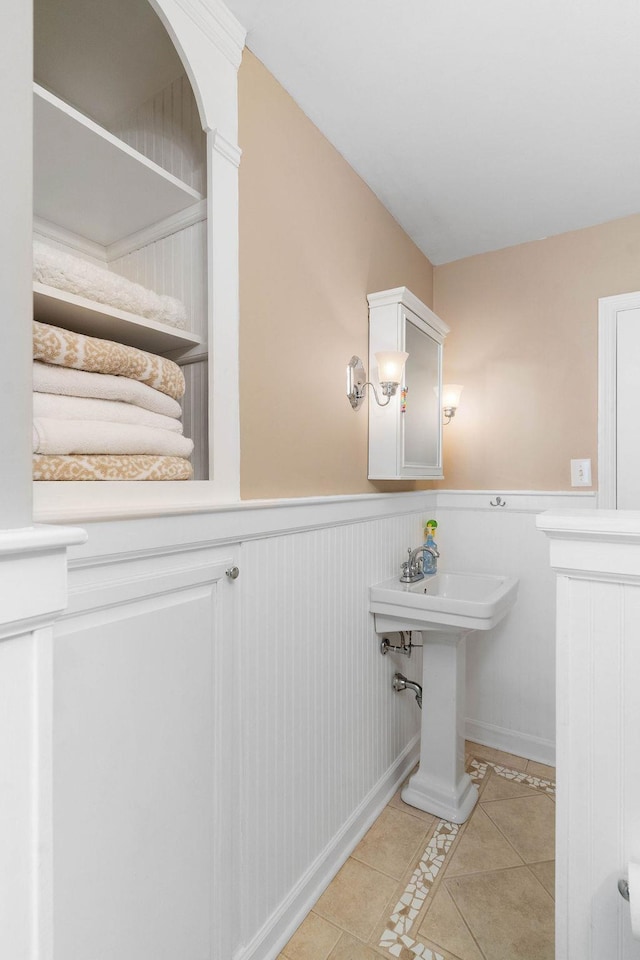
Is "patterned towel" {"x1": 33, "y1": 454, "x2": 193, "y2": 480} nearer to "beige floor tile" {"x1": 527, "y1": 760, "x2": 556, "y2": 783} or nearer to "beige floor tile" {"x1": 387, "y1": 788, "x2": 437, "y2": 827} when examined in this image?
"beige floor tile" {"x1": 387, "y1": 788, "x2": 437, "y2": 827}

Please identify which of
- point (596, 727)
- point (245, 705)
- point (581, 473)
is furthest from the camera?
point (581, 473)

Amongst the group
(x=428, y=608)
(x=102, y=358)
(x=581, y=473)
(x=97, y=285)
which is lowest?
(x=428, y=608)

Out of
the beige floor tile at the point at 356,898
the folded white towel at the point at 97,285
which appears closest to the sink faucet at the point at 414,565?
the beige floor tile at the point at 356,898

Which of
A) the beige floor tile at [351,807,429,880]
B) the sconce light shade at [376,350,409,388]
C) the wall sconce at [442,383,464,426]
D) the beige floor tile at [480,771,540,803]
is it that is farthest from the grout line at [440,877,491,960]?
the wall sconce at [442,383,464,426]

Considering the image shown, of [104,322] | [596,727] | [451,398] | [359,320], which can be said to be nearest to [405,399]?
[359,320]

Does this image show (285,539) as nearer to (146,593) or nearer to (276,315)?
(146,593)

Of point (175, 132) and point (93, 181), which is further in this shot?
point (175, 132)

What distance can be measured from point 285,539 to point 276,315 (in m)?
0.65

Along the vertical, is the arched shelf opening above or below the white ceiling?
below

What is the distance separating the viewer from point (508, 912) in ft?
4.82

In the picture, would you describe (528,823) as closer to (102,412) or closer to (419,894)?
(419,894)

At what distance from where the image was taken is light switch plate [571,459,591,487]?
7.43 ft

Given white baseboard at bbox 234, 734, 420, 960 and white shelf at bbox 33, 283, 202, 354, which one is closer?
white shelf at bbox 33, 283, 202, 354

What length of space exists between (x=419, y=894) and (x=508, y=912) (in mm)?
260
